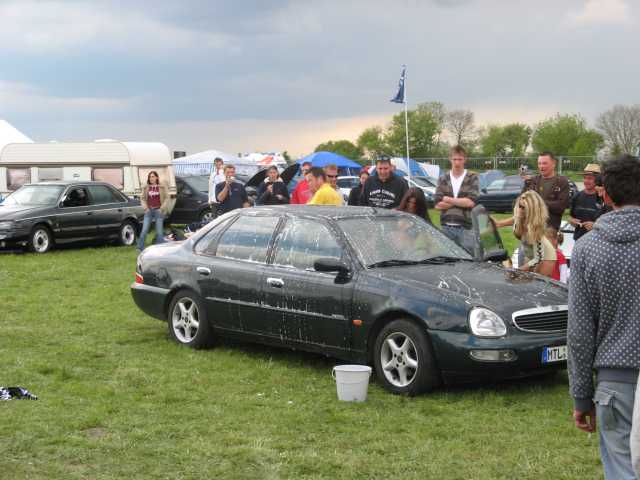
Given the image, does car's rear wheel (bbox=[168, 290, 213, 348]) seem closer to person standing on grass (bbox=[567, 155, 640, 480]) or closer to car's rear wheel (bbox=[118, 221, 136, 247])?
person standing on grass (bbox=[567, 155, 640, 480])

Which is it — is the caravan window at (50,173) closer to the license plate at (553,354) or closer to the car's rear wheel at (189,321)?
the car's rear wheel at (189,321)

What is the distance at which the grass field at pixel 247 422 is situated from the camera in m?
5.65

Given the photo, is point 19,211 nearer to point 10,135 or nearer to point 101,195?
point 101,195

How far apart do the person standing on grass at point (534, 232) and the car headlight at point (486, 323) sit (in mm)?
2071

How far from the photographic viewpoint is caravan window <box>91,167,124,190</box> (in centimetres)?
2561

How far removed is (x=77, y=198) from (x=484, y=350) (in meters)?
A: 15.1

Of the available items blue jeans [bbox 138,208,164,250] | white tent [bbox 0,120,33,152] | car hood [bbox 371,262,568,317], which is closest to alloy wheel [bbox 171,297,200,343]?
car hood [bbox 371,262,568,317]

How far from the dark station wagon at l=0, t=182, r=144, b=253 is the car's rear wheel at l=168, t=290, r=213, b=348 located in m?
10.6

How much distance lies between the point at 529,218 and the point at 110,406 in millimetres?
4305

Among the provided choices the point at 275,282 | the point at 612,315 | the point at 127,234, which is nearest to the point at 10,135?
the point at 127,234

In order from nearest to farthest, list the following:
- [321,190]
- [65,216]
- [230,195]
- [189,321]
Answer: [189,321]
[321,190]
[230,195]
[65,216]

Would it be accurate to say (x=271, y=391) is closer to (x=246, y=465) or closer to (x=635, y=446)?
(x=246, y=465)

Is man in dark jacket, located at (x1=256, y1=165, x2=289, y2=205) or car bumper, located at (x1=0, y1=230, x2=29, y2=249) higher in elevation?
man in dark jacket, located at (x1=256, y1=165, x2=289, y2=205)

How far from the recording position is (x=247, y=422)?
21.9 ft
